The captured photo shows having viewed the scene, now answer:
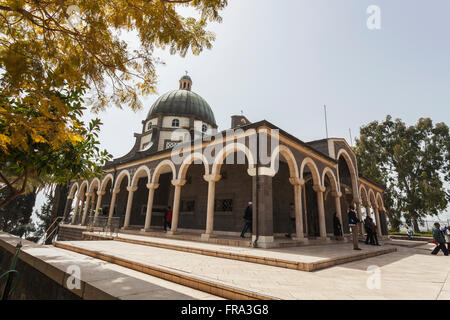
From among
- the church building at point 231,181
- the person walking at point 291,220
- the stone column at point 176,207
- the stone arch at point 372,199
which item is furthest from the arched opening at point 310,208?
the stone column at point 176,207

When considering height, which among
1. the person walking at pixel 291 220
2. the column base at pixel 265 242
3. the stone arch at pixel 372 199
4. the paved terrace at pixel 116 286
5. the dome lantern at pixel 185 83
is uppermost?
the dome lantern at pixel 185 83

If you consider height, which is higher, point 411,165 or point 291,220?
point 411,165

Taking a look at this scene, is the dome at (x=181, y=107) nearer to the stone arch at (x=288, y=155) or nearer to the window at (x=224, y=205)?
the window at (x=224, y=205)

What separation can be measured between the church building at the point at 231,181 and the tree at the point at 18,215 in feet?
40.1

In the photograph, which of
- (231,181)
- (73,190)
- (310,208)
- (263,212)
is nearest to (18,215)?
(73,190)

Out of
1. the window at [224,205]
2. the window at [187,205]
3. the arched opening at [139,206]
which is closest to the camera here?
the window at [224,205]

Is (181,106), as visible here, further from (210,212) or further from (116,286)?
(116,286)

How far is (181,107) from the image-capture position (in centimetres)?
2227

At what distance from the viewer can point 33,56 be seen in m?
3.63

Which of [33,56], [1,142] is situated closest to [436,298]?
[1,142]

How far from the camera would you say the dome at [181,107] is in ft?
72.2

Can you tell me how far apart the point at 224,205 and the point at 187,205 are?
3.20m
